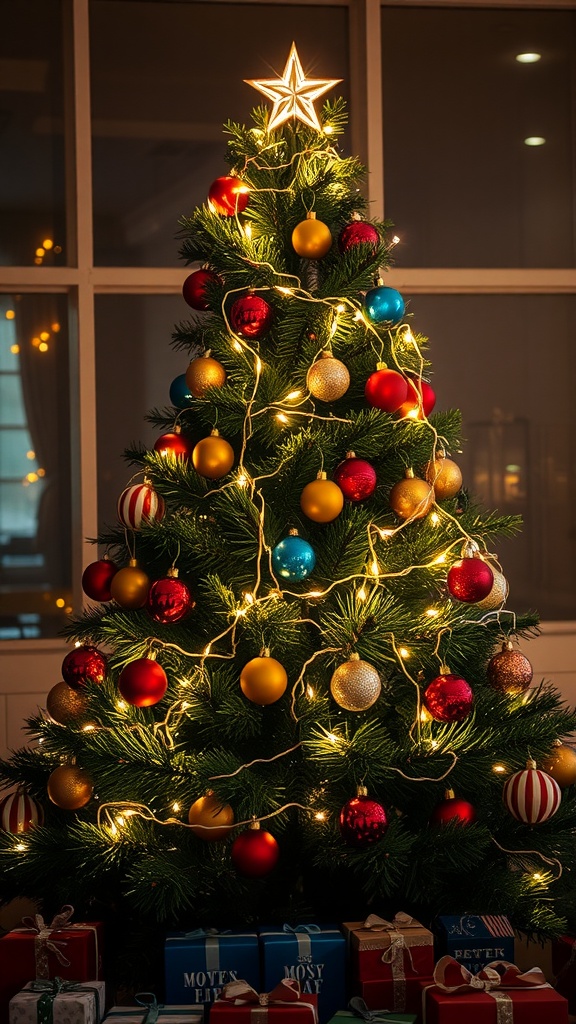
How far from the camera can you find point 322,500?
1.59 m

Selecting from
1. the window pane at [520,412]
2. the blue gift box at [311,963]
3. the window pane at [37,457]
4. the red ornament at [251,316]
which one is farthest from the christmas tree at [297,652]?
the window pane at [520,412]

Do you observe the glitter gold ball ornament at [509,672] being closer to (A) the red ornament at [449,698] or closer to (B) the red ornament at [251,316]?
(A) the red ornament at [449,698]

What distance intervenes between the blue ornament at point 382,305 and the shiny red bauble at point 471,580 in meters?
0.42

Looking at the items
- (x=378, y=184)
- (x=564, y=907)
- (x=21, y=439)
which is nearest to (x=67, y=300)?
(x=21, y=439)

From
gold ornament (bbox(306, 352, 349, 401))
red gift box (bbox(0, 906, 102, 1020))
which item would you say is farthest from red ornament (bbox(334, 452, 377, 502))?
red gift box (bbox(0, 906, 102, 1020))

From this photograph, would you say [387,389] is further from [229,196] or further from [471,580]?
[229,196]

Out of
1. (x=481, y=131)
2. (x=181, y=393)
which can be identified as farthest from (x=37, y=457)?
(x=481, y=131)

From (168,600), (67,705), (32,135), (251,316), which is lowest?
(67,705)

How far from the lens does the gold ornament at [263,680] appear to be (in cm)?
151

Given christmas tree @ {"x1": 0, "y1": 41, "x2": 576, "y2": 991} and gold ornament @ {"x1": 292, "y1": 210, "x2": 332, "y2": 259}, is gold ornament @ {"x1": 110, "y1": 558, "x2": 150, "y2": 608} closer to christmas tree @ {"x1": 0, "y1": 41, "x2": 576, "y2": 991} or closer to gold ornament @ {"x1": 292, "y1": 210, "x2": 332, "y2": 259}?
christmas tree @ {"x1": 0, "y1": 41, "x2": 576, "y2": 991}

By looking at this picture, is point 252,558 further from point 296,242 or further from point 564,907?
point 564,907

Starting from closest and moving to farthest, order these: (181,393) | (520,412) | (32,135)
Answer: (181,393)
(32,135)
(520,412)

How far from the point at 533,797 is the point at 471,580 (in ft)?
1.10

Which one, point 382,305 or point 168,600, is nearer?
point 168,600
